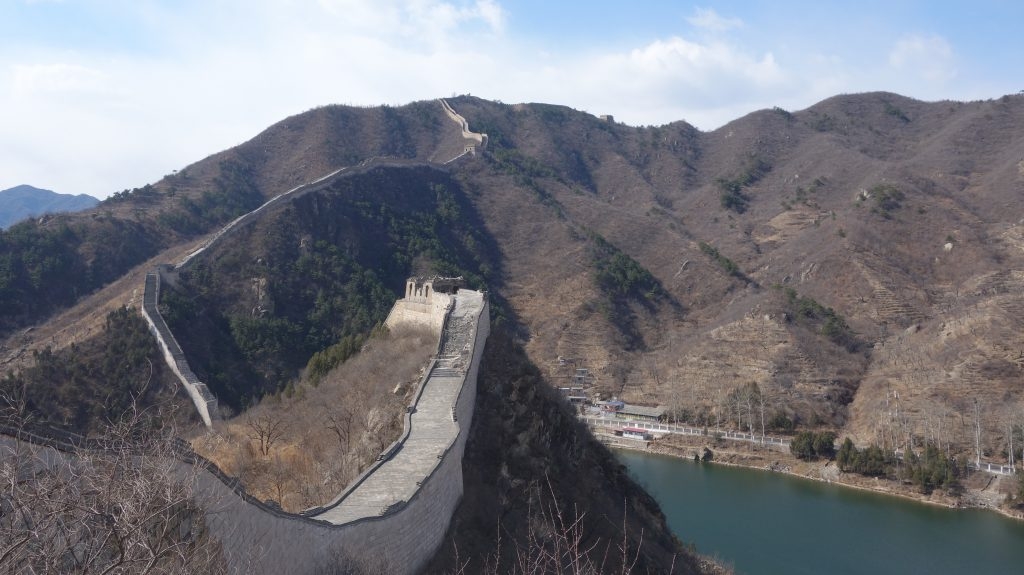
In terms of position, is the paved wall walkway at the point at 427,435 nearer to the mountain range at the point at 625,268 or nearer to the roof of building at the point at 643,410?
the mountain range at the point at 625,268

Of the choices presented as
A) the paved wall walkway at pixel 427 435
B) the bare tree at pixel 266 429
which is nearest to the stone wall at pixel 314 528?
the paved wall walkway at pixel 427 435

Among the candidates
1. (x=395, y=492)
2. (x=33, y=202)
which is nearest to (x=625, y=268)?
(x=395, y=492)

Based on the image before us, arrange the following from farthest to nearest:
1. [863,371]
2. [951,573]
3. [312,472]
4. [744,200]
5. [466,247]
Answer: [744,200] → [466,247] → [863,371] → [951,573] → [312,472]

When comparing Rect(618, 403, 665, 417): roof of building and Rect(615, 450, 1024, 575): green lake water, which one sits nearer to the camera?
Rect(615, 450, 1024, 575): green lake water

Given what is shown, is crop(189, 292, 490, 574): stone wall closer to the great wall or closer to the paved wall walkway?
the great wall

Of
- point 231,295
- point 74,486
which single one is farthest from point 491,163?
point 74,486

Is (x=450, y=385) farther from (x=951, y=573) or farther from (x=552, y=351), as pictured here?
(x=552, y=351)

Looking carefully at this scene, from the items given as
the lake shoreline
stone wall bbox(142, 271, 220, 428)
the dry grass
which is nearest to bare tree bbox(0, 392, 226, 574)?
the dry grass
